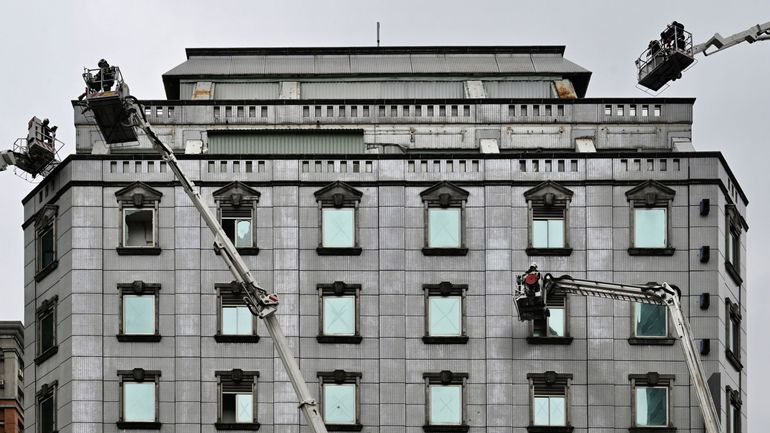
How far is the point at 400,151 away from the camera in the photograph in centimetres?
12962

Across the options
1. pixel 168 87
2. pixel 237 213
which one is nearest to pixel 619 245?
pixel 237 213

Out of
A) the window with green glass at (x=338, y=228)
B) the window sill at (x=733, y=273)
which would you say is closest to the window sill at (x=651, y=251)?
the window sill at (x=733, y=273)

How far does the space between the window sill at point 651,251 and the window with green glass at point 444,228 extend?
31.2 ft

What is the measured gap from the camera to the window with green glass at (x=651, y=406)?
4788 inches

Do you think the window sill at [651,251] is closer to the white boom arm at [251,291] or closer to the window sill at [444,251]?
the window sill at [444,251]

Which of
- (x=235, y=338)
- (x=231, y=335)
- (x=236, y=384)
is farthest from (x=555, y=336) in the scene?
(x=231, y=335)

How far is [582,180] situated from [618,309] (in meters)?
7.58

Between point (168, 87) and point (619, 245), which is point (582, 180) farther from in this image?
point (168, 87)

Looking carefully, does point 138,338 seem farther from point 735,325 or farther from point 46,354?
point 735,325

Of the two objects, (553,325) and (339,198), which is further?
(339,198)

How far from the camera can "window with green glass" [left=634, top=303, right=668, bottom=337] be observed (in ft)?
404

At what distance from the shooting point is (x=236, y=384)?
401 ft

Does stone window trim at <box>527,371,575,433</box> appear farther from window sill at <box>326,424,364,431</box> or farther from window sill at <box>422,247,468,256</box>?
window sill at <box>326,424,364,431</box>

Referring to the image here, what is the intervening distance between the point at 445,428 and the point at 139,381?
54.8ft
